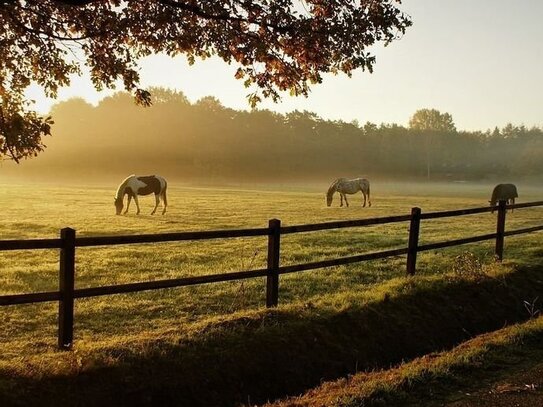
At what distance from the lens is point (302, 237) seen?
1627 cm

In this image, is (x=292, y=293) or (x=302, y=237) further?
(x=302, y=237)

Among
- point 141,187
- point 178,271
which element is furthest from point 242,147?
point 178,271

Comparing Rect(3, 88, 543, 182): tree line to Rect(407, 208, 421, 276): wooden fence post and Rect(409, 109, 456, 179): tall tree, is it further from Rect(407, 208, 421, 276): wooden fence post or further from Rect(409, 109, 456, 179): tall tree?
Rect(407, 208, 421, 276): wooden fence post

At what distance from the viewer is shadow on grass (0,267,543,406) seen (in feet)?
17.7

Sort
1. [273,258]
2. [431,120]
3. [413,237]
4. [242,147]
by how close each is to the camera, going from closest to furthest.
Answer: [273,258] < [413,237] < [242,147] < [431,120]

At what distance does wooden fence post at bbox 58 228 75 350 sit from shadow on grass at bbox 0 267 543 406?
0.71 m

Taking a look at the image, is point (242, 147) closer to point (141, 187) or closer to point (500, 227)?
point (141, 187)

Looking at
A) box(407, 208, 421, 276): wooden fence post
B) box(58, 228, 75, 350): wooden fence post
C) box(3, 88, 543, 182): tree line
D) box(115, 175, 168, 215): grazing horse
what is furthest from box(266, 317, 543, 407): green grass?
box(3, 88, 543, 182): tree line

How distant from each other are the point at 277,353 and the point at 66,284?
2.66 metres

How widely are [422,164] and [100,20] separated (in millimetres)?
110378

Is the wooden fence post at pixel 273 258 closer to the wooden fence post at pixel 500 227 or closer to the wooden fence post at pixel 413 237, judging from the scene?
the wooden fence post at pixel 413 237

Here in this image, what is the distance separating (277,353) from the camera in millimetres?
6473

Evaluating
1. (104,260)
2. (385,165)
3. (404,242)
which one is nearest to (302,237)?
(404,242)

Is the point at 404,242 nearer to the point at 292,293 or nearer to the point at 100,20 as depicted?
the point at 292,293
